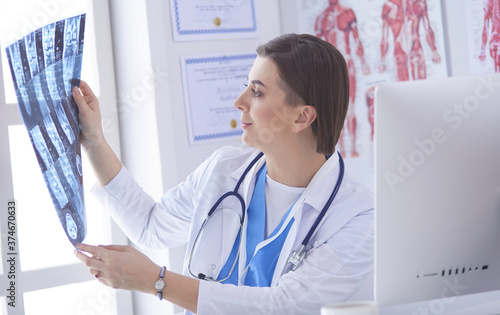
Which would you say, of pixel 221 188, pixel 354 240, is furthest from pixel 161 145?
pixel 354 240

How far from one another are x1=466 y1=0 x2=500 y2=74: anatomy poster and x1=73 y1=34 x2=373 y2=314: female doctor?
45cm

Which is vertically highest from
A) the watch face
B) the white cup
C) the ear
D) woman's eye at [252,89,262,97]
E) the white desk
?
woman's eye at [252,89,262,97]

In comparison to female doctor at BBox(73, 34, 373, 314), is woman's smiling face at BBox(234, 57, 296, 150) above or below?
above

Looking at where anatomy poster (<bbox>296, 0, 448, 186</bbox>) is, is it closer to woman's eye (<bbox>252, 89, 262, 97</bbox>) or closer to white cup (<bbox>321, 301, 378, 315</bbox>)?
woman's eye (<bbox>252, 89, 262, 97</bbox>)

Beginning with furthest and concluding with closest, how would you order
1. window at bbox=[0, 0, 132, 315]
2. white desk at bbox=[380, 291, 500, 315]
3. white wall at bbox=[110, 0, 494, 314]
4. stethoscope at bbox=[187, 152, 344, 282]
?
white wall at bbox=[110, 0, 494, 314] < window at bbox=[0, 0, 132, 315] < stethoscope at bbox=[187, 152, 344, 282] < white desk at bbox=[380, 291, 500, 315]

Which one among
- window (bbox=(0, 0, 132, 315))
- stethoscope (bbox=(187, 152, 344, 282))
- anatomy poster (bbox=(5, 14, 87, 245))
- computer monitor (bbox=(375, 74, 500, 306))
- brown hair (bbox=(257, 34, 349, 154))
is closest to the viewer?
computer monitor (bbox=(375, 74, 500, 306))

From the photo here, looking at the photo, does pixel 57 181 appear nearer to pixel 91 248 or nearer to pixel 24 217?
pixel 91 248

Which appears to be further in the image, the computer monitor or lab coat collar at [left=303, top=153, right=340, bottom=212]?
lab coat collar at [left=303, top=153, right=340, bottom=212]

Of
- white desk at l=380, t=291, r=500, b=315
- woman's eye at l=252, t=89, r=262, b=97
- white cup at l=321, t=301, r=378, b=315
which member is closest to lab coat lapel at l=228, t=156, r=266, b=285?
woman's eye at l=252, t=89, r=262, b=97

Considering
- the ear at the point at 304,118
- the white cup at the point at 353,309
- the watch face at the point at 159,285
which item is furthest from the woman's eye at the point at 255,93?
the white cup at the point at 353,309

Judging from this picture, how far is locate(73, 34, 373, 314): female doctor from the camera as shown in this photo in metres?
1.40

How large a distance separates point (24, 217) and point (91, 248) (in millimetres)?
706

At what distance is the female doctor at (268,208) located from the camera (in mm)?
1396

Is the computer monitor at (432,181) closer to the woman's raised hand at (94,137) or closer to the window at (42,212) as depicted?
the woman's raised hand at (94,137)
